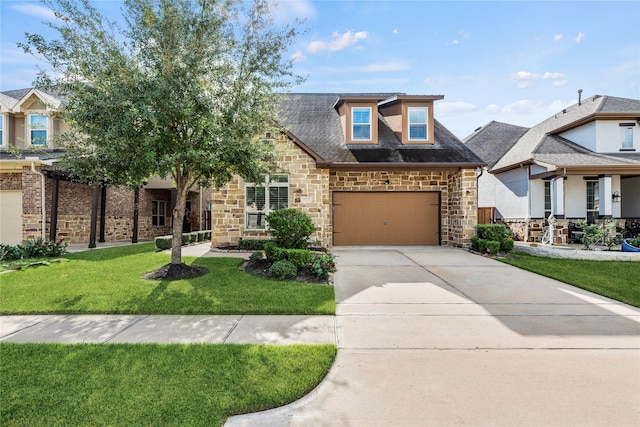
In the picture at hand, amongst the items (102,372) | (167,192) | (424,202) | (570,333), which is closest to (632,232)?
(424,202)

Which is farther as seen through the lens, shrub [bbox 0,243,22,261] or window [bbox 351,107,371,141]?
window [bbox 351,107,371,141]

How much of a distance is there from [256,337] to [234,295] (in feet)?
6.43

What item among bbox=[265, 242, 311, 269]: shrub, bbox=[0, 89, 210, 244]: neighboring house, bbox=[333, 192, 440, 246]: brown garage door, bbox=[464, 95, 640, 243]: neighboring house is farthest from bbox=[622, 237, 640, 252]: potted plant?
bbox=[0, 89, 210, 244]: neighboring house

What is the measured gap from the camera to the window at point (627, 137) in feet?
46.0

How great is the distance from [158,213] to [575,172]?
68.9 ft

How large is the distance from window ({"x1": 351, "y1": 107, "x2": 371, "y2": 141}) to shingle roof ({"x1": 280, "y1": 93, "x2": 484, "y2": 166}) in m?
0.46

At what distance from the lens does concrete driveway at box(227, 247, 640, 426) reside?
8.52 ft

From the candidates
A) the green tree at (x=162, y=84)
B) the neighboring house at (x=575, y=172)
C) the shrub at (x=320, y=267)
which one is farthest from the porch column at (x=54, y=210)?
the neighboring house at (x=575, y=172)

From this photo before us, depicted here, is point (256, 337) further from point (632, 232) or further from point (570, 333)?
point (632, 232)

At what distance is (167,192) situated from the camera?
61.1ft

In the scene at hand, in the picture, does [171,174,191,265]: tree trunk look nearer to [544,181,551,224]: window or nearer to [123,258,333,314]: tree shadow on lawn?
[123,258,333,314]: tree shadow on lawn

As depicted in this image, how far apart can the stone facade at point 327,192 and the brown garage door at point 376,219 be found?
1.16 ft

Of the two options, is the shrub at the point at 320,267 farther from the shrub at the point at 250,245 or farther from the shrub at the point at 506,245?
the shrub at the point at 506,245

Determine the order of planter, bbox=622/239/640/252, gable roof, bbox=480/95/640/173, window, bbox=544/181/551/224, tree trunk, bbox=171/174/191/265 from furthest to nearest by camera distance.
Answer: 1. window, bbox=544/181/551/224
2. gable roof, bbox=480/95/640/173
3. planter, bbox=622/239/640/252
4. tree trunk, bbox=171/174/191/265
